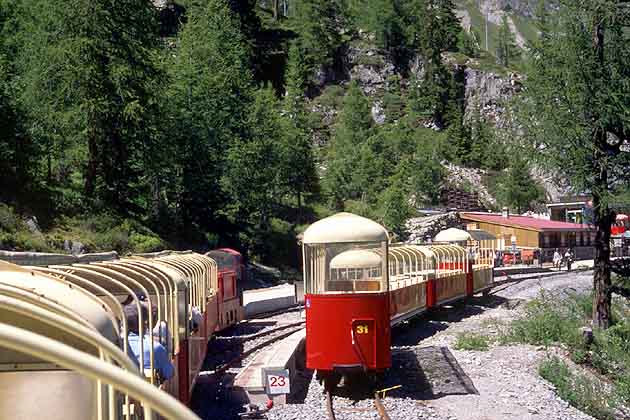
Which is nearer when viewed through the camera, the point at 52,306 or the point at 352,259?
the point at 52,306

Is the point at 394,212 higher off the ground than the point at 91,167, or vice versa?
the point at 91,167

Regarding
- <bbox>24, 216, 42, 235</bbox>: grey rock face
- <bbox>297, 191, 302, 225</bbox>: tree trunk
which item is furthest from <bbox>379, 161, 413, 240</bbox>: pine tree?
<bbox>24, 216, 42, 235</bbox>: grey rock face

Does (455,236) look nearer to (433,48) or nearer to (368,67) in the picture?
(368,67)

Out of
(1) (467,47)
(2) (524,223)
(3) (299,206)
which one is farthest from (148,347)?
(1) (467,47)

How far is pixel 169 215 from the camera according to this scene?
39.3 metres

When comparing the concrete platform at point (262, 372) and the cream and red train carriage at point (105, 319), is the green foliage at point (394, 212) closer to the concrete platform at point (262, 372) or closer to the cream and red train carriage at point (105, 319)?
the concrete platform at point (262, 372)

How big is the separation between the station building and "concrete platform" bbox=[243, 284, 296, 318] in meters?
25.8

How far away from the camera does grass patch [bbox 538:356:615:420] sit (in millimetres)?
13688

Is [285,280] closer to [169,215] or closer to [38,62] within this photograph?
[169,215]

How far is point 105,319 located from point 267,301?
2315cm

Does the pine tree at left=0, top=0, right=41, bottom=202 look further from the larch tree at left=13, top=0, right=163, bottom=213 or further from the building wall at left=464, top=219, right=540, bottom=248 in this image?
the building wall at left=464, top=219, right=540, bottom=248

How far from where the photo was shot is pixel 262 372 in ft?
41.5

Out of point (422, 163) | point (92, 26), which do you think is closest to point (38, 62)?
point (92, 26)

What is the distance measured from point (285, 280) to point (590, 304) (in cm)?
1965
